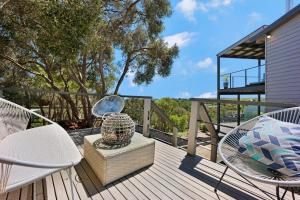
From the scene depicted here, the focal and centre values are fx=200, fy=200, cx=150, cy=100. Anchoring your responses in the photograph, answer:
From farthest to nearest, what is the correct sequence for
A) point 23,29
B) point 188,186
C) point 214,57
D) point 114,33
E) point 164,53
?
point 214,57 → point 164,53 → point 114,33 → point 23,29 → point 188,186

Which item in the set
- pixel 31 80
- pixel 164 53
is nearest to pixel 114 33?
Result: pixel 164 53

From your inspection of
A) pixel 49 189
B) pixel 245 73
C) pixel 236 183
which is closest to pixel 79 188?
pixel 49 189

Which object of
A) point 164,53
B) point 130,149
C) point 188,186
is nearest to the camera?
point 188,186

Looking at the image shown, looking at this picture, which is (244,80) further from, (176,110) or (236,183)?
(236,183)

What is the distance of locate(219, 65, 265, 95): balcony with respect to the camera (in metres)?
9.72

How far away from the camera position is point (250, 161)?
1770mm

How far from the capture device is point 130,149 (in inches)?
89.8

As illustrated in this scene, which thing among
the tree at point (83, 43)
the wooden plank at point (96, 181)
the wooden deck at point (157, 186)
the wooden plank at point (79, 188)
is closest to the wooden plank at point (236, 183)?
the wooden deck at point (157, 186)

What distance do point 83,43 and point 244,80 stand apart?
8970 mm

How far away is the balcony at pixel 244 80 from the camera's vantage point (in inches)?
383

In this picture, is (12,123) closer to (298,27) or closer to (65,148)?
(65,148)

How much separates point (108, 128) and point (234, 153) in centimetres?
141

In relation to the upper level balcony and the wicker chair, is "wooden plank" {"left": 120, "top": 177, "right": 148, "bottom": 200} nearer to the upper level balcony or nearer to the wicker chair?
the wicker chair

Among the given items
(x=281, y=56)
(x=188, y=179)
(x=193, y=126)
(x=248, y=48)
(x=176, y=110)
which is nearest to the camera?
(x=188, y=179)
